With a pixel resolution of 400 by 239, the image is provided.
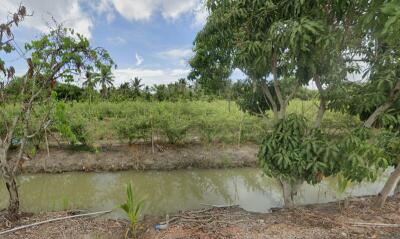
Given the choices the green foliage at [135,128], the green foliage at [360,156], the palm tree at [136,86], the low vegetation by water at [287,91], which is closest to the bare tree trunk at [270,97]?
the low vegetation by water at [287,91]

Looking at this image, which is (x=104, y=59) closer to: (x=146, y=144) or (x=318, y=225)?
(x=318, y=225)

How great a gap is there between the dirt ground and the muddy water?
1346 mm

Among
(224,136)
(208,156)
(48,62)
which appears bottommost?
(208,156)

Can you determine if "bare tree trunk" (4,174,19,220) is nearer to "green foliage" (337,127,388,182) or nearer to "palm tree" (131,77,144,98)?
"green foliage" (337,127,388,182)

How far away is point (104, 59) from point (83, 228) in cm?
233

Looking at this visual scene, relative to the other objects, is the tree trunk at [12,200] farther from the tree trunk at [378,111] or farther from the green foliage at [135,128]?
the green foliage at [135,128]

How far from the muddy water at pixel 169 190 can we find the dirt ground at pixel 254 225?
1346mm

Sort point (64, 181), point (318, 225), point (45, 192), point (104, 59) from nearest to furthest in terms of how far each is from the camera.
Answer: point (318, 225) → point (104, 59) → point (45, 192) → point (64, 181)

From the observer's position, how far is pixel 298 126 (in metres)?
3.69

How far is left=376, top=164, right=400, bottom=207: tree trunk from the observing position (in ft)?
Answer: 12.7

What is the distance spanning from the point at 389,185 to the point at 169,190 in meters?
Result: 4.44

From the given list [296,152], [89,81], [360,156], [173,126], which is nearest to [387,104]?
[360,156]


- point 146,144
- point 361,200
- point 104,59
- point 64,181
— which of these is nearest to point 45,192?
point 64,181

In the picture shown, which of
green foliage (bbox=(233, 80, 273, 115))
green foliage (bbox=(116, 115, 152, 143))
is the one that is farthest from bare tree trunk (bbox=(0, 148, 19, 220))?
green foliage (bbox=(116, 115, 152, 143))
